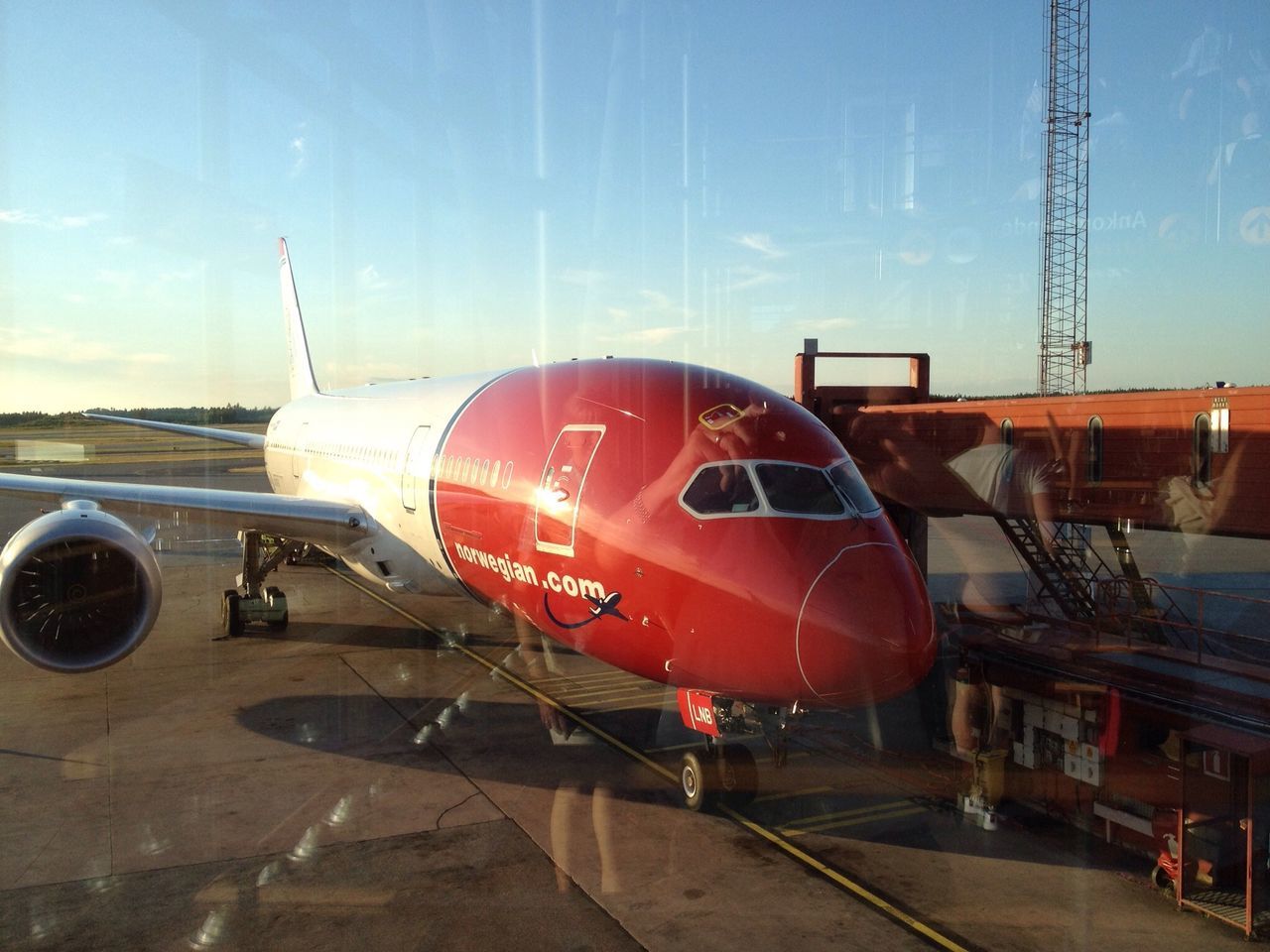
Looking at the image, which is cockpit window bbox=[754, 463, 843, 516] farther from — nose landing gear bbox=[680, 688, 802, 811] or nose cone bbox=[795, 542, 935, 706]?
nose landing gear bbox=[680, 688, 802, 811]

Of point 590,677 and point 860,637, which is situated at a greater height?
point 860,637

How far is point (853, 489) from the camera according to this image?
820 centimetres

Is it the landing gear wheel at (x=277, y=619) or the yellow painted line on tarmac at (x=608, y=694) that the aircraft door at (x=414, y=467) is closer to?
the yellow painted line on tarmac at (x=608, y=694)

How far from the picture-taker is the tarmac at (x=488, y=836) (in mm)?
6855

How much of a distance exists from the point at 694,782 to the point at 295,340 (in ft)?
72.5

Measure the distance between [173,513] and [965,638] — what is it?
39.0 ft

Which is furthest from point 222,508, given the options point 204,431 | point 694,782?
point 204,431

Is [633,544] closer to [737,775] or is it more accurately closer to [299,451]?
[737,775]

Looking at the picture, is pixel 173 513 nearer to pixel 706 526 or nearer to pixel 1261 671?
pixel 706 526

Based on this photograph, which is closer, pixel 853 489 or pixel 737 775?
pixel 853 489

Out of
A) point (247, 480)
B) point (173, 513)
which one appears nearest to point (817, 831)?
point (173, 513)

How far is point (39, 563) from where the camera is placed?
38.3ft

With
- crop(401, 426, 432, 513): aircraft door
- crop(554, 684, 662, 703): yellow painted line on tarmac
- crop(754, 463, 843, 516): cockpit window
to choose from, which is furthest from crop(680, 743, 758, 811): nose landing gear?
crop(401, 426, 432, 513): aircraft door

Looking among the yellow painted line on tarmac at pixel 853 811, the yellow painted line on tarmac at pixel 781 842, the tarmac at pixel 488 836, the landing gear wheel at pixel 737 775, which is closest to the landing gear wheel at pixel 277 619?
the tarmac at pixel 488 836
